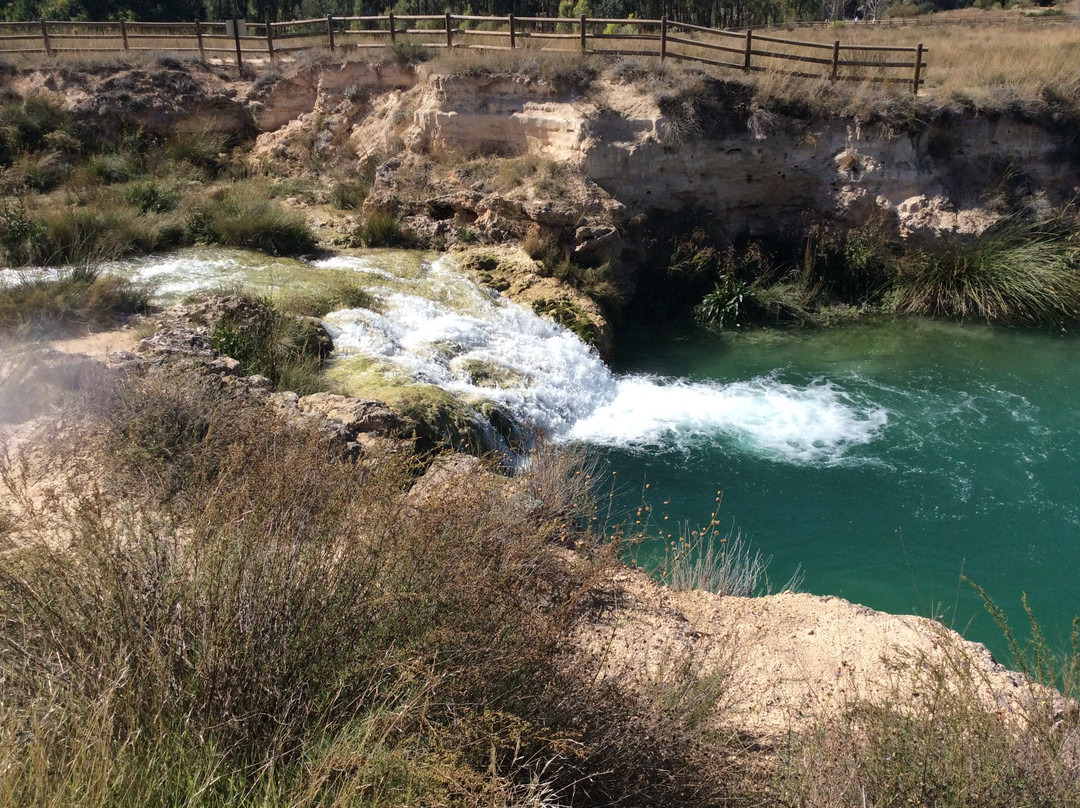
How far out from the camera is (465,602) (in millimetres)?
3459

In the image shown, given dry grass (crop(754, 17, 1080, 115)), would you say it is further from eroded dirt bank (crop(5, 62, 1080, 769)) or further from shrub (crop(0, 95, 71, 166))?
shrub (crop(0, 95, 71, 166))

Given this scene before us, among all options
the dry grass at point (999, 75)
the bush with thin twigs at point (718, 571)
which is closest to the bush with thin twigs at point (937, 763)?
the bush with thin twigs at point (718, 571)

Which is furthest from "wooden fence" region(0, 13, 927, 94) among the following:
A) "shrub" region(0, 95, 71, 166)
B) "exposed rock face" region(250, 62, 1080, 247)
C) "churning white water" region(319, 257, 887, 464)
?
"churning white water" region(319, 257, 887, 464)

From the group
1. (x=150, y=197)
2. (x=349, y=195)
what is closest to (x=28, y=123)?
(x=150, y=197)

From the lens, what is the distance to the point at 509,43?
1761 cm

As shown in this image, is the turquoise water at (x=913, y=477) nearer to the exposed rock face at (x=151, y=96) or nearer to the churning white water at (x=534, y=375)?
the churning white water at (x=534, y=375)

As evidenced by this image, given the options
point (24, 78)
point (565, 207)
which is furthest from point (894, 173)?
point (24, 78)

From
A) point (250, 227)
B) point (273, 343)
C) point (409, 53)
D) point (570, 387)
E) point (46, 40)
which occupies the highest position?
point (46, 40)

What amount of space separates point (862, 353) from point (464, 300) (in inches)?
260

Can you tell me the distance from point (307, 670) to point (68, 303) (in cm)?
798

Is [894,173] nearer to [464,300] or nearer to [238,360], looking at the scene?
[464,300]

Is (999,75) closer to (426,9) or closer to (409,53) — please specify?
(409,53)

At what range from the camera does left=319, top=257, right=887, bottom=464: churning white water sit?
10.4m

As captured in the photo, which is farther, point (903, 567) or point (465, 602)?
point (903, 567)
